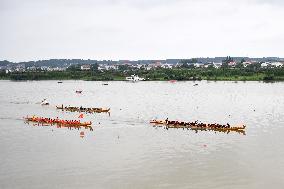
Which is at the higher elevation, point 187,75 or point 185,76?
point 187,75

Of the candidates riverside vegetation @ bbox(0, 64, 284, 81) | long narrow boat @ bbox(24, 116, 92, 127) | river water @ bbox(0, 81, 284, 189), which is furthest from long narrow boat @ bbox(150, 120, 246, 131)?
riverside vegetation @ bbox(0, 64, 284, 81)

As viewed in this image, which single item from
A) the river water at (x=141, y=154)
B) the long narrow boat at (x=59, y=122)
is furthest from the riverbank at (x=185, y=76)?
the long narrow boat at (x=59, y=122)

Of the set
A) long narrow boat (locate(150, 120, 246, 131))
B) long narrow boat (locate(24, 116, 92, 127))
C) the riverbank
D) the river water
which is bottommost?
the river water

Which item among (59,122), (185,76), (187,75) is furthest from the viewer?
(187,75)

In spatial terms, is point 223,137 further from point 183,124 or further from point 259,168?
point 259,168

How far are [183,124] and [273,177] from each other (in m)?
19.0

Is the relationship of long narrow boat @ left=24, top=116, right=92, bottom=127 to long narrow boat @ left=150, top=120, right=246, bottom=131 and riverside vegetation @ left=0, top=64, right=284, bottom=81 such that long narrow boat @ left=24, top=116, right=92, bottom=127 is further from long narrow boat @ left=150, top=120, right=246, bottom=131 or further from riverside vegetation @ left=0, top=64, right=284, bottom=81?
riverside vegetation @ left=0, top=64, right=284, bottom=81

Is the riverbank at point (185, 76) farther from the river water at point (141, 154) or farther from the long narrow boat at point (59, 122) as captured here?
the long narrow boat at point (59, 122)

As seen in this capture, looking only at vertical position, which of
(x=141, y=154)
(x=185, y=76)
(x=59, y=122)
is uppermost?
(x=185, y=76)

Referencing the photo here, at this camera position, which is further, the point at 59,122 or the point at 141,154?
the point at 59,122

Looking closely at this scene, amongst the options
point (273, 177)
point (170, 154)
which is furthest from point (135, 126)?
point (273, 177)

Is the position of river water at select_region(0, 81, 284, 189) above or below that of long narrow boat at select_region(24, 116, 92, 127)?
below

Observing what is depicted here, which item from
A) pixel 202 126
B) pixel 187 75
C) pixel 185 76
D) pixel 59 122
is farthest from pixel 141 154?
pixel 187 75

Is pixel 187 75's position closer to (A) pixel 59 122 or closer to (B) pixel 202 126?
(A) pixel 59 122
